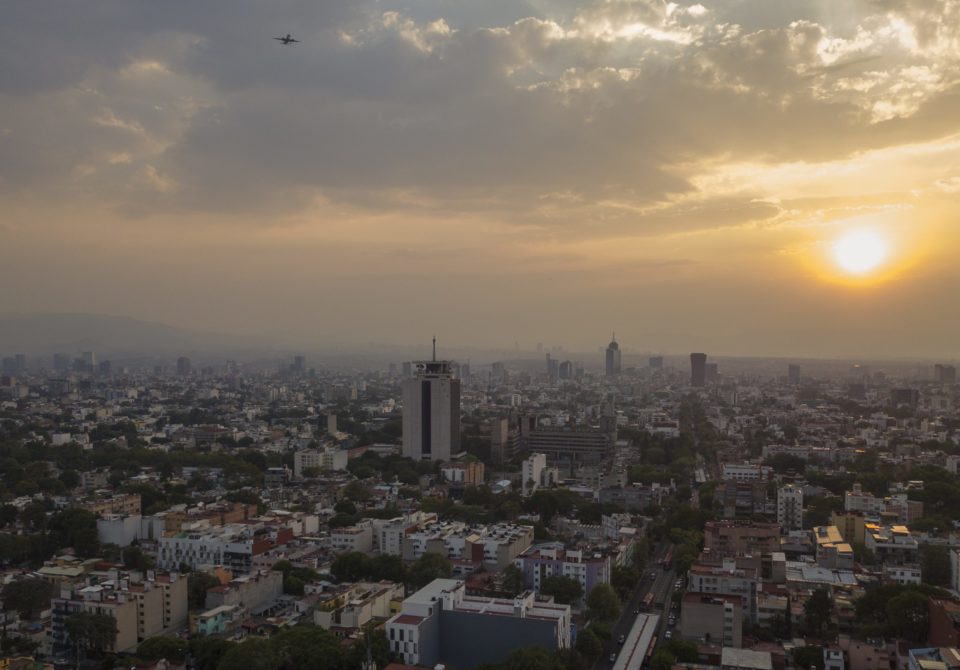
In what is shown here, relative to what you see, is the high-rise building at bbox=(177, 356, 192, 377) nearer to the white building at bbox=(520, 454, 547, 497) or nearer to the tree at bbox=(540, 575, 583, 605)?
the white building at bbox=(520, 454, 547, 497)

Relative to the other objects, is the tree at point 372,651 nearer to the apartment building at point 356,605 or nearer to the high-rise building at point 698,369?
the apartment building at point 356,605

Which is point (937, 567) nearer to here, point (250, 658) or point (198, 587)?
point (250, 658)

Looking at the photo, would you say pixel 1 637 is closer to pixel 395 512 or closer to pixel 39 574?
pixel 39 574

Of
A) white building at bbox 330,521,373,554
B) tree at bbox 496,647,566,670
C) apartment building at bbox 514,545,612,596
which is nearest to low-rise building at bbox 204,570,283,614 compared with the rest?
white building at bbox 330,521,373,554

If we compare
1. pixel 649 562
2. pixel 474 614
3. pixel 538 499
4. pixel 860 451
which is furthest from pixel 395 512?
pixel 860 451

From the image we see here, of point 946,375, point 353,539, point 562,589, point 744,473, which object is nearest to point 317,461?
point 353,539
